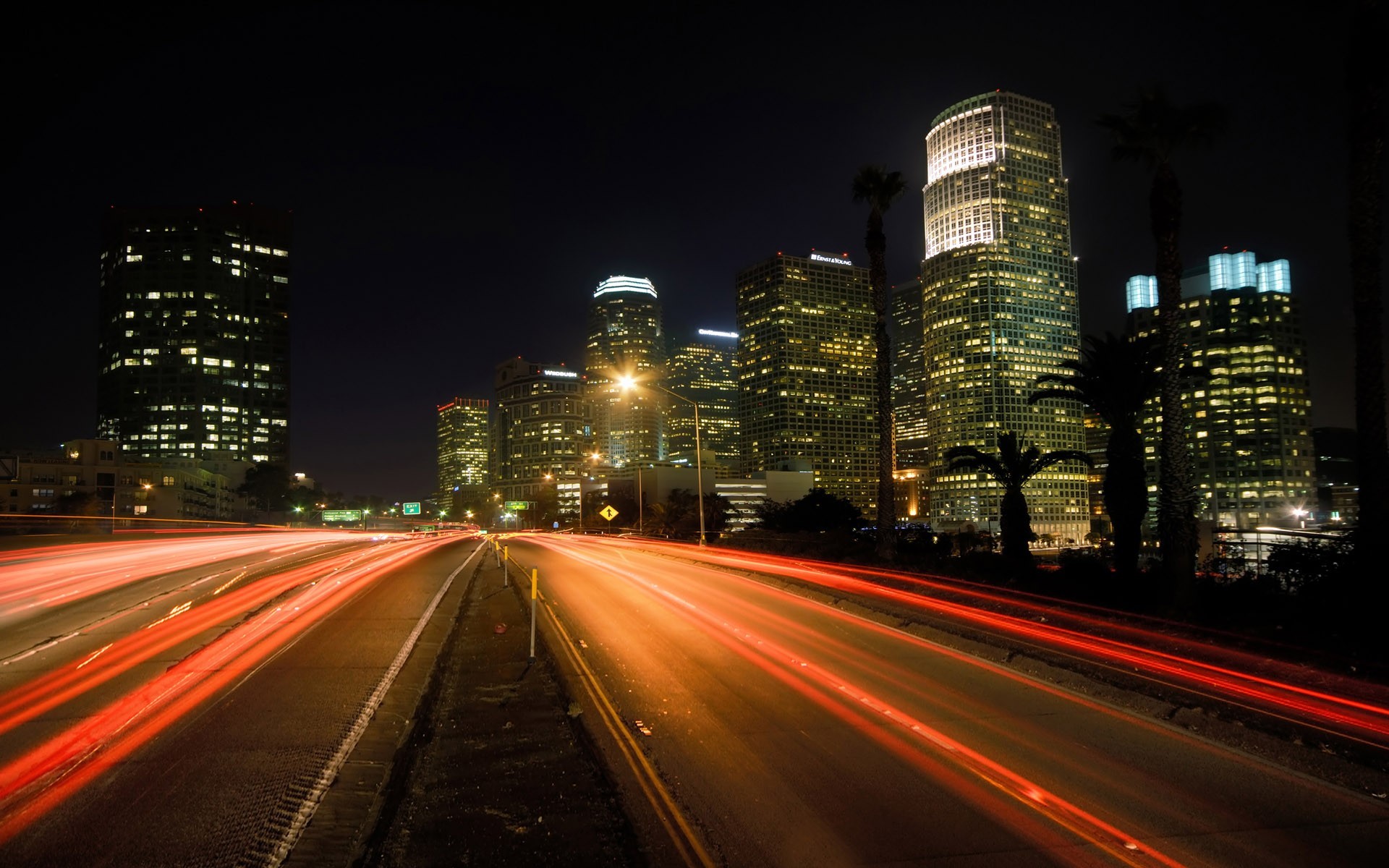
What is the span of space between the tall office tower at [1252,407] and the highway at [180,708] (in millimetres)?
152903

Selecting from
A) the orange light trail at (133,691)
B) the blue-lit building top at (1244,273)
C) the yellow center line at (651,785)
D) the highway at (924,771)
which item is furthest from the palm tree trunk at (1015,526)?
the blue-lit building top at (1244,273)

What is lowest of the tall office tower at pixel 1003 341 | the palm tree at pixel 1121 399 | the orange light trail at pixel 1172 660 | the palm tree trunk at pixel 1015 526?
the orange light trail at pixel 1172 660

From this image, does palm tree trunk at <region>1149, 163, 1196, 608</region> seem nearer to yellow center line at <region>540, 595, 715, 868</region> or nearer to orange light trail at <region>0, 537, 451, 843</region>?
yellow center line at <region>540, 595, 715, 868</region>

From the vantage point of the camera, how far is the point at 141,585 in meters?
26.8

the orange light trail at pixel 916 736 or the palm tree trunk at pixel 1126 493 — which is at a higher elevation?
the palm tree trunk at pixel 1126 493

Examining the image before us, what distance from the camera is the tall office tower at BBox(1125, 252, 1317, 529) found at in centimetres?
14500

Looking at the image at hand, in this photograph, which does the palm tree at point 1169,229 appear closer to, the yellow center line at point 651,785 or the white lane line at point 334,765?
the yellow center line at point 651,785

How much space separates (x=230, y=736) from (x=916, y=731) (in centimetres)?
777

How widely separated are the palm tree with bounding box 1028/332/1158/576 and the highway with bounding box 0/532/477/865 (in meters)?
19.9

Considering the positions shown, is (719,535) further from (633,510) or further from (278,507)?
(278,507)

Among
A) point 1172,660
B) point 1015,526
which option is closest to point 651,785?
point 1172,660

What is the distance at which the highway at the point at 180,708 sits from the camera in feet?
22.3

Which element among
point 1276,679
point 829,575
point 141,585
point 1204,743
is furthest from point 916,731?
point 141,585

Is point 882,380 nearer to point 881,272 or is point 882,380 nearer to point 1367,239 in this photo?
point 881,272
